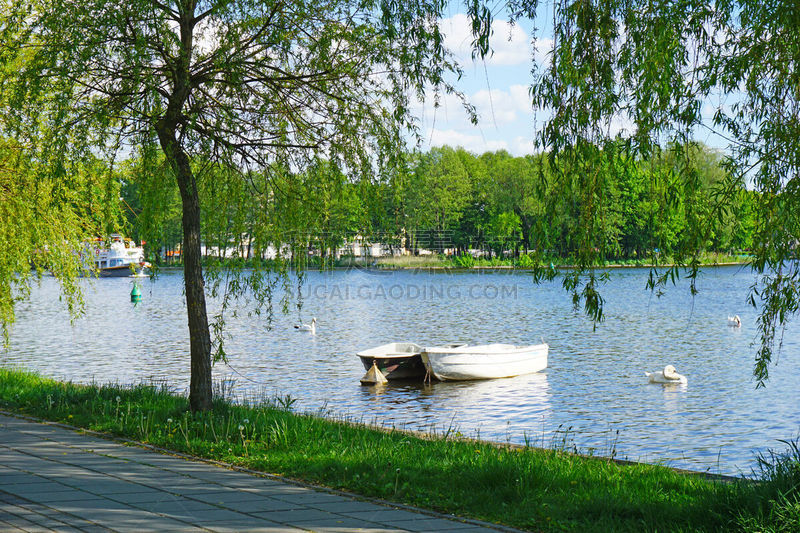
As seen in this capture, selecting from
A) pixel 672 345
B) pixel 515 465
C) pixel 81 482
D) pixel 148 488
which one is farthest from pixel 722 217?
pixel 672 345

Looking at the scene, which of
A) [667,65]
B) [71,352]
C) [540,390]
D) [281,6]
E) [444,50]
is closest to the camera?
[667,65]

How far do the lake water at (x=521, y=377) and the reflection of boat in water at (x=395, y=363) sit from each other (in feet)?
2.92

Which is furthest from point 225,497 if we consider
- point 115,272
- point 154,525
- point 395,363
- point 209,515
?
point 115,272

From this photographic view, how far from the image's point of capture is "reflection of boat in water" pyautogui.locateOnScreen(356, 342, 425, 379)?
25.0m

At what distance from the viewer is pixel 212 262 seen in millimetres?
12219

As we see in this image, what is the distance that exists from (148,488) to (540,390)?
17426 mm

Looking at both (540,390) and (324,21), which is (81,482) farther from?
(540,390)

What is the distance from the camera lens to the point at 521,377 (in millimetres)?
25891

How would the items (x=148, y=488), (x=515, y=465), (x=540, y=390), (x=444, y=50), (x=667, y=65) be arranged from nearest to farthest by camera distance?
(x=667, y=65) → (x=148, y=488) → (x=515, y=465) → (x=444, y=50) → (x=540, y=390)

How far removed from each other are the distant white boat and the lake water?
1.18 feet

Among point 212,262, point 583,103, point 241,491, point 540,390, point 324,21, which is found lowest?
point 540,390

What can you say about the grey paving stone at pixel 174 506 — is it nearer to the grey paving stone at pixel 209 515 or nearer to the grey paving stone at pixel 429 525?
the grey paving stone at pixel 209 515

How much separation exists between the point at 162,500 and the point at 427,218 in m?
9.10

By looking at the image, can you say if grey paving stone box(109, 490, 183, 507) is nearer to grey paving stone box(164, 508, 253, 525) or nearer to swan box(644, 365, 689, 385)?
grey paving stone box(164, 508, 253, 525)
